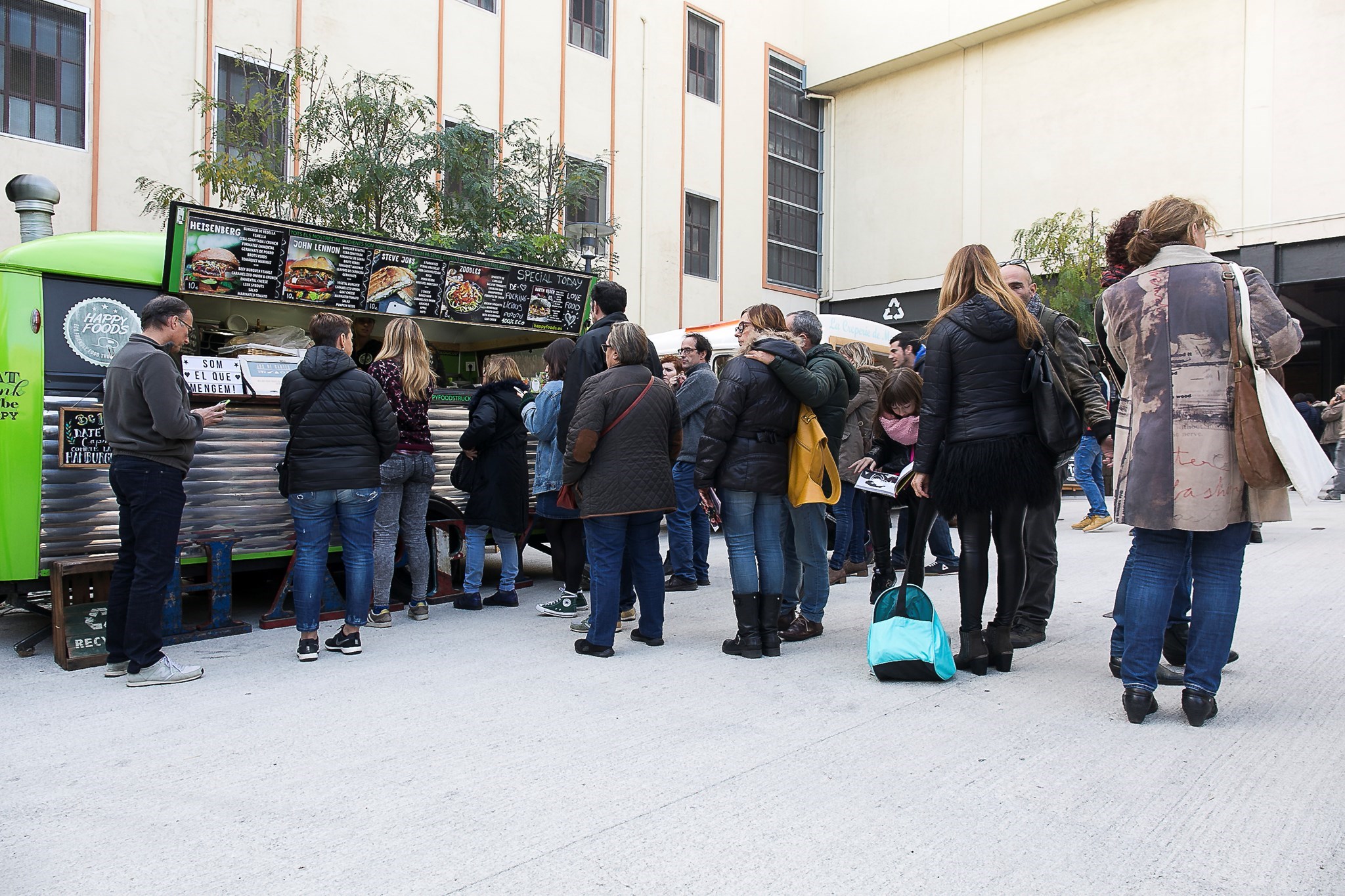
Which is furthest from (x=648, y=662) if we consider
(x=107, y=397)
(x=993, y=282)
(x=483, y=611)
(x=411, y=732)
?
(x=107, y=397)

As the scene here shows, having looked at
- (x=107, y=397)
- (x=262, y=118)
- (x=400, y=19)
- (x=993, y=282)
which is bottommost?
(x=107, y=397)

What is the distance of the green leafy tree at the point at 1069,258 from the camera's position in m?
17.0

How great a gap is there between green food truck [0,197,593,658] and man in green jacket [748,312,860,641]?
257 cm

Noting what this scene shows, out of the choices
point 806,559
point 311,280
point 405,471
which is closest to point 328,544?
point 405,471

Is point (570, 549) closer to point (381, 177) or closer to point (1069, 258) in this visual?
point (381, 177)

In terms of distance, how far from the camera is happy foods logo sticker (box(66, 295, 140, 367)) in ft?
17.5

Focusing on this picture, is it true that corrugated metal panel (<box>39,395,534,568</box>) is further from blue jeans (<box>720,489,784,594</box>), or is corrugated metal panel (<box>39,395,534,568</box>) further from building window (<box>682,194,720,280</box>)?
building window (<box>682,194,720,280</box>)

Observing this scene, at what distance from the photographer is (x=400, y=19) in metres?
14.9

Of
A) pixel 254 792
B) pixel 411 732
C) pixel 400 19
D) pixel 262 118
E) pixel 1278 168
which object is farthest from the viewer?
pixel 1278 168

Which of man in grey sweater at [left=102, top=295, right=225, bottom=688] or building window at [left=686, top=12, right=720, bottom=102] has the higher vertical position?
building window at [left=686, top=12, right=720, bottom=102]

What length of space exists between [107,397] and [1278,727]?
5.16m

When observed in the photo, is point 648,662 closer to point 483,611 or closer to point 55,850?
point 483,611

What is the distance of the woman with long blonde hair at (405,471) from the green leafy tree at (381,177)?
4179 mm

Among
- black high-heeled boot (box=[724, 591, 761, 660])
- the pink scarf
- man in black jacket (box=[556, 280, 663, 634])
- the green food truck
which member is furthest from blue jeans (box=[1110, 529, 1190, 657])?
the green food truck
